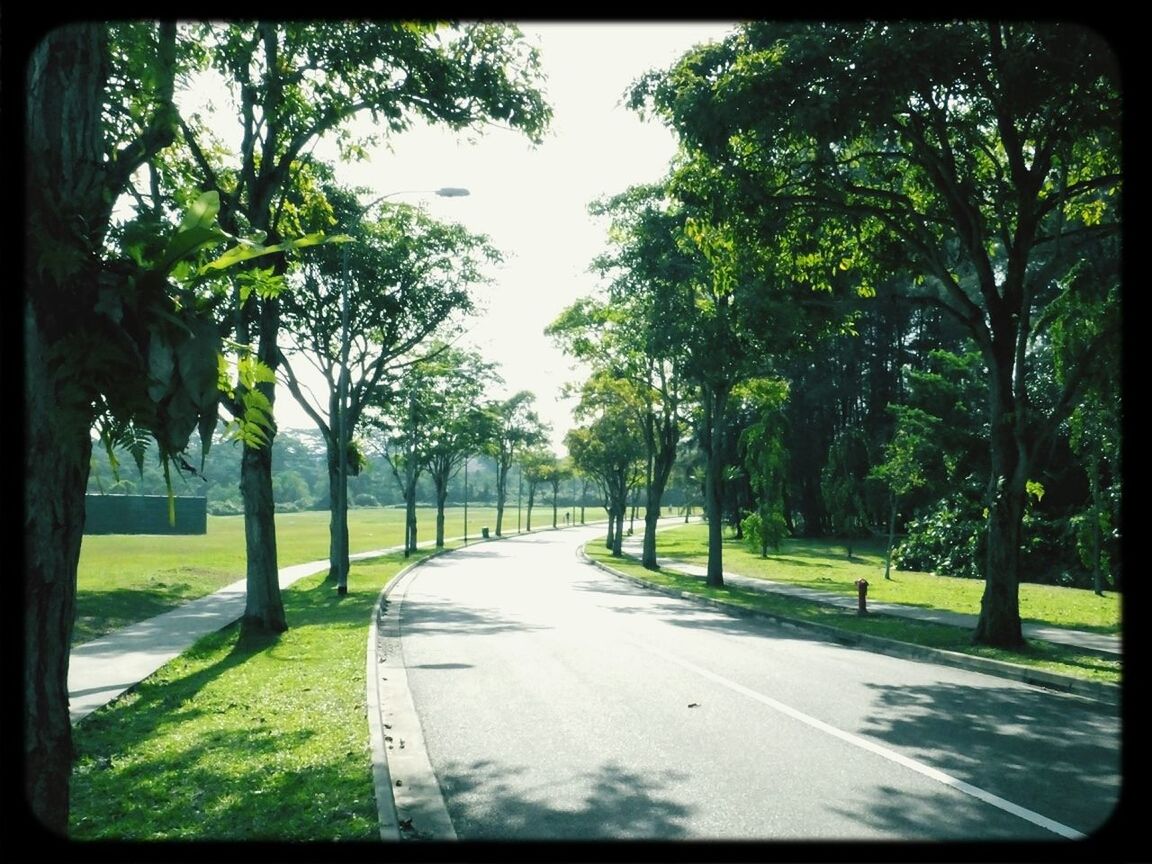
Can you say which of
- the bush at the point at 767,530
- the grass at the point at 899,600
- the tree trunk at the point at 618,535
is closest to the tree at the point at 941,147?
the grass at the point at 899,600

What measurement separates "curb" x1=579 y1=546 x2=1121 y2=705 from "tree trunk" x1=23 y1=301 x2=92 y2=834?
33.0 ft

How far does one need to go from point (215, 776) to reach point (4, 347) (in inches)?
171

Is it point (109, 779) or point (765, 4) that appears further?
point (765, 4)

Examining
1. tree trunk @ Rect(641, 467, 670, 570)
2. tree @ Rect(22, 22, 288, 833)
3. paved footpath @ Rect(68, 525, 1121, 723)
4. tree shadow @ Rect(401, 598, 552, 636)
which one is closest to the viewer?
tree @ Rect(22, 22, 288, 833)

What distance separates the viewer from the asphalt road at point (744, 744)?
591 cm

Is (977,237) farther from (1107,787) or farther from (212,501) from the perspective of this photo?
(212,501)

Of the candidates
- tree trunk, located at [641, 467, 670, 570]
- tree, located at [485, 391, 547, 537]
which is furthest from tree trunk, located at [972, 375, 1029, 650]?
tree, located at [485, 391, 547, 537]

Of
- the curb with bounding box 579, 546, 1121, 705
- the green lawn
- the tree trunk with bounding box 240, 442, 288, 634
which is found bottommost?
the green lawn

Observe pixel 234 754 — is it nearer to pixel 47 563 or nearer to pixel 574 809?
pixel 574 809

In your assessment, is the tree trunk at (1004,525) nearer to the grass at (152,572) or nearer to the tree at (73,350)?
the tree at (73,350)

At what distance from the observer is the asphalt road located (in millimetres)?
5914

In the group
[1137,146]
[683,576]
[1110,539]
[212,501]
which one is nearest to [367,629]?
[1137,146]

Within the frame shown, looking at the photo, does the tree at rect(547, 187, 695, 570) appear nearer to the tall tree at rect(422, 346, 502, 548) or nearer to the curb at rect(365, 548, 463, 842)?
the tall tree at rect(422, 346, 502, 548)

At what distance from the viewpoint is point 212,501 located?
388ft
